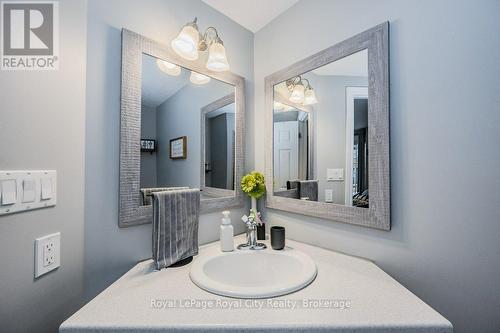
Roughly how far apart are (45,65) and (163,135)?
0.46 metres

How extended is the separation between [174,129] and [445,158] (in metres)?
1.13

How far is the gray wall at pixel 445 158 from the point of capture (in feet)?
2.15

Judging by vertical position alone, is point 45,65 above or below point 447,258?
above

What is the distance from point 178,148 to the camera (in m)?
1.09


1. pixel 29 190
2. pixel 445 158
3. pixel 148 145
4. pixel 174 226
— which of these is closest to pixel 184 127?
pixel 148 145

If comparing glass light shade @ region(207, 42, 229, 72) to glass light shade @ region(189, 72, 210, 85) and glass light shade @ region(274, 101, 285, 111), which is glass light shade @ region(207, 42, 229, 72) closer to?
Answer: glass light shade @ region(189, 72, 210, 85)

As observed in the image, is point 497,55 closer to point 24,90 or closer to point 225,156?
point 225,156

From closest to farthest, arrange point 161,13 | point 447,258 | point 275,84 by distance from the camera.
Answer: point 447,258, point 161,13, point 275,84

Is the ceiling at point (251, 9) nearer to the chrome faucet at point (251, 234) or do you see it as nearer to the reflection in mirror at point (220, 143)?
the reflection in mirror at point (220, 143)

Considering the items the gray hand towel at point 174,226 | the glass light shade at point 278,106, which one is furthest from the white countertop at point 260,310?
the glass light shade at point 278,106

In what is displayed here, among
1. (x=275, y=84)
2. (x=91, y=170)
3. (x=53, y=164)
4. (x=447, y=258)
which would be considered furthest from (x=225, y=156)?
(x=447, y=258)

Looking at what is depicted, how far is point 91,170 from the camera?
794 mm

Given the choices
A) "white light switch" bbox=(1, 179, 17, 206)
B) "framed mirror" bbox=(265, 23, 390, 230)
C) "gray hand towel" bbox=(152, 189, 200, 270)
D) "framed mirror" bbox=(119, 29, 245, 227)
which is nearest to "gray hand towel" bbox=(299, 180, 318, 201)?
"framed mirror" bbox=(265, 23, 390, 230)

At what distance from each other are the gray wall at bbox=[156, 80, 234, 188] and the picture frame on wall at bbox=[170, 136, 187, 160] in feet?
0.06
